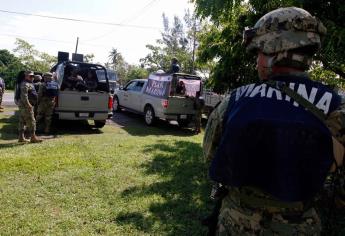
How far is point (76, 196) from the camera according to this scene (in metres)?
5.66

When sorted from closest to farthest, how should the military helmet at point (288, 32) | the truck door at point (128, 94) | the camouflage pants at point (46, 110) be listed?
the military helmet at point (288, 32) → the camouflage pants at point (46, 110) → the truck door at point (128, 94)

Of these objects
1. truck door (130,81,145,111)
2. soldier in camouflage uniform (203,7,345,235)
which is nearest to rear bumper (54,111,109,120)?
truck door (130,81,145,111)

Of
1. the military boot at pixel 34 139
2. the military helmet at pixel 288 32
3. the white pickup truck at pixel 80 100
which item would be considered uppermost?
the military helmet at pixel 288 32

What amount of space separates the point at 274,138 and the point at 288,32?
0.53m

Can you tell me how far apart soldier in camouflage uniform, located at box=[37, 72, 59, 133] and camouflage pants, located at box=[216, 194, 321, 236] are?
915 centimetres

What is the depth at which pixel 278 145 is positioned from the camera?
1717 millimetres

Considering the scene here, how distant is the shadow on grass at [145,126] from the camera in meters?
12.5

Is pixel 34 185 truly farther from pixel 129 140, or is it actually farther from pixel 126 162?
pixel 129 140

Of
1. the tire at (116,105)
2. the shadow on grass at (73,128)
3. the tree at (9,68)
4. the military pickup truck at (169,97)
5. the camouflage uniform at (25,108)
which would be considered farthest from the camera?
the tree at (9,68)

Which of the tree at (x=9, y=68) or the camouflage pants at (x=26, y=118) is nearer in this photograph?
the camouflage pants at (x=26, y=118)

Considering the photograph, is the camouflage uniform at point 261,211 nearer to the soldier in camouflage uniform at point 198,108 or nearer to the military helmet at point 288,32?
the military helmet at point 288,32

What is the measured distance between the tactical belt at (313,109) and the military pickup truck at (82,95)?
9704 millimetres

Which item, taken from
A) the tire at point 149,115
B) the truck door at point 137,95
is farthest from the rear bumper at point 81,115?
the truck door at point 137,95

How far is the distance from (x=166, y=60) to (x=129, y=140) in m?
37.1
